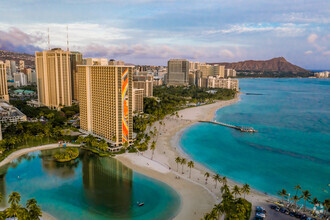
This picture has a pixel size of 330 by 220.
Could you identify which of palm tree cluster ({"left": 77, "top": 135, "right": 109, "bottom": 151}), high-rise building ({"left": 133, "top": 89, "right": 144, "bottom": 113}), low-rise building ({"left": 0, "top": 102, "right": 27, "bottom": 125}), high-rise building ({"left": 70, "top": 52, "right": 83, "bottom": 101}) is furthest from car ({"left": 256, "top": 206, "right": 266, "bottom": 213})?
high-rise building ({"left": 70, "top": 52, "right": 83, "bottom": 101})

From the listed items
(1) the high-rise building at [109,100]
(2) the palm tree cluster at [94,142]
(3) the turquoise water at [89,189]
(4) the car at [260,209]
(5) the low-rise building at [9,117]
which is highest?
(1) the high-rise building at [109,100]

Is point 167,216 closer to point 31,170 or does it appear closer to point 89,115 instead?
point 31,170

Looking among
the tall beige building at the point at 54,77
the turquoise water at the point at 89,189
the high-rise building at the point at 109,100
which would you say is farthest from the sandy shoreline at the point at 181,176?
the tall beige building at the point at 54,77

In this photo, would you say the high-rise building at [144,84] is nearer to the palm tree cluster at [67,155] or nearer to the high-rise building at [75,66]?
the high-rise building at [75,66]

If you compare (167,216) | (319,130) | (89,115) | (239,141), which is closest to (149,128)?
(89,115)

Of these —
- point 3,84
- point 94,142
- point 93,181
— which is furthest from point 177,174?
point 3,84

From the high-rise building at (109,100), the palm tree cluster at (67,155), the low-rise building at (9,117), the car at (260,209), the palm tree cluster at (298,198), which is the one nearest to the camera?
the car at (260,209)
